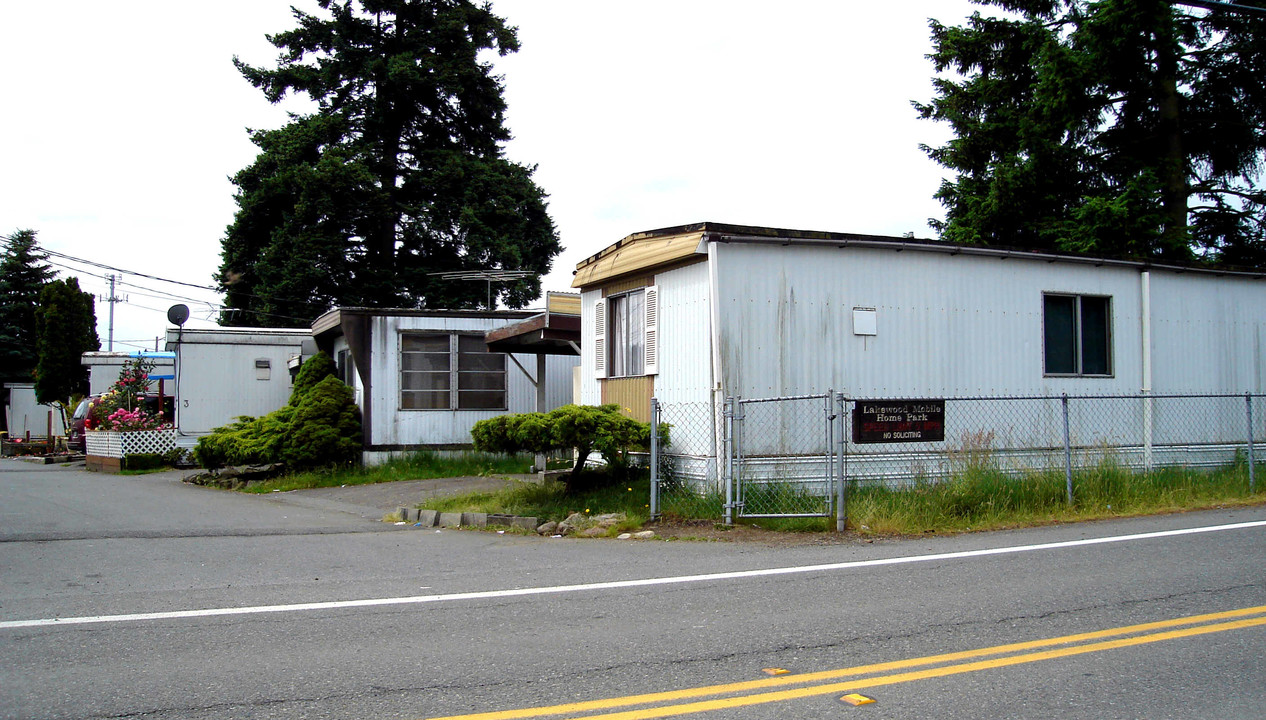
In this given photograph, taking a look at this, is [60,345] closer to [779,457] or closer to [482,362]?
[482,362]

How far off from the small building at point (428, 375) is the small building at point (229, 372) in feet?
14.5

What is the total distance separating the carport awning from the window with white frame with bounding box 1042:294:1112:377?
7221mm

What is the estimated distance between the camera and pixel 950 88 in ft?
84.6

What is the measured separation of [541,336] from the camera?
1614cm

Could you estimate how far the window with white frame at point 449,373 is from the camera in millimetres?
19172

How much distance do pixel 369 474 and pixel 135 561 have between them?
8533mm

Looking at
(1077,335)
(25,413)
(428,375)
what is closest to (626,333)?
(1077,335)

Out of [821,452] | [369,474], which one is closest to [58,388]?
[369,474]

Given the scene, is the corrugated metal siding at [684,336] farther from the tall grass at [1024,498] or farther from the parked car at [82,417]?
the parked car at [82,417]

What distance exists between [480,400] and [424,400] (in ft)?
3.76

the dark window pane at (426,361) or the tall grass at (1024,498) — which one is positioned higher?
the dark window pane at (426,361)

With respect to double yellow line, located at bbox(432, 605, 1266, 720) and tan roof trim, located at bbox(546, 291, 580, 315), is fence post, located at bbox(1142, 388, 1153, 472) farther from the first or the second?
tan roof trim, located at bbox(546, 291, 580, 315)

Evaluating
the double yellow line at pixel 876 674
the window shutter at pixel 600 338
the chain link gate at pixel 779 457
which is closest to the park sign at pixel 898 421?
the chain link gate at pixel 779 457

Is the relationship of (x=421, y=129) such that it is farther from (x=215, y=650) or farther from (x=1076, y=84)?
(x=215, y=650)
